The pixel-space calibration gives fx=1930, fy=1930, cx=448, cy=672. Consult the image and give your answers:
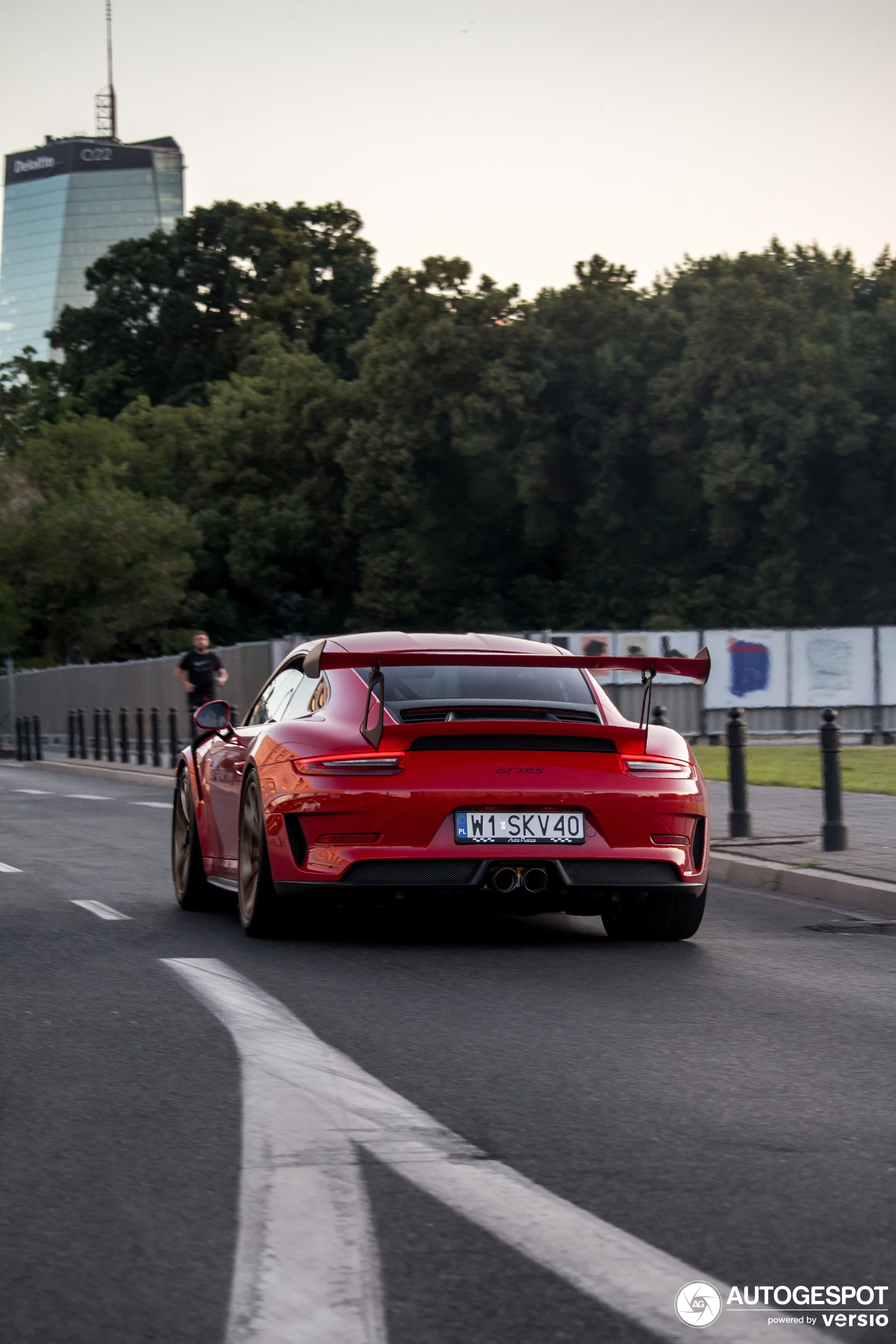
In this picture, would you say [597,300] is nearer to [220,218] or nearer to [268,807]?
[220,218]

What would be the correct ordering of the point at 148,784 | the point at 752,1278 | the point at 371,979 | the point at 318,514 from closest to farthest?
the point at 752,1278, the point at 371,979, the point at 148,784, the point at 318,514

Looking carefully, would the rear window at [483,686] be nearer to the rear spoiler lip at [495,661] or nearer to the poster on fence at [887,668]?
the rear spoiler lip at [495,661]

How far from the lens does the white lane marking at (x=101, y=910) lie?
962 centimetres

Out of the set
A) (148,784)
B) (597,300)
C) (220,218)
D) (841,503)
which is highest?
(220,218)

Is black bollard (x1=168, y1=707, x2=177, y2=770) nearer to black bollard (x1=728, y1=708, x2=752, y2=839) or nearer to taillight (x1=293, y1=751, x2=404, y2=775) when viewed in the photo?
black bollard (x1=728, y1=708, x2=752, y2=839)

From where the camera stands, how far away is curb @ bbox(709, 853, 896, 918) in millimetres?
10047


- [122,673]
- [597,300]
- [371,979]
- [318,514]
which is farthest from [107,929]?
[318,514]

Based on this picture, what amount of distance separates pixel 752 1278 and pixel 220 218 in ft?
282

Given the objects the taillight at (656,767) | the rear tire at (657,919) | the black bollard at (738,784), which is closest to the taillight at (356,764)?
the taillight at (656,767)

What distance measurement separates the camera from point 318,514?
65312 mm

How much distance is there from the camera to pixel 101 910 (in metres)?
9.98

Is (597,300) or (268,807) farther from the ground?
(597,300)

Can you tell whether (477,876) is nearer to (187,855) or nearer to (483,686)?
(483,686)

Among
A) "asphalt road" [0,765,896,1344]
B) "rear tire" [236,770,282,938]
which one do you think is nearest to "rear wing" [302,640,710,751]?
"rear tire" [236,770,282,938]
